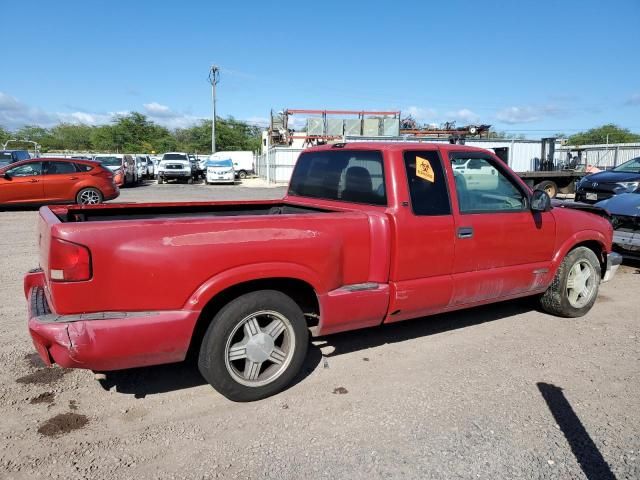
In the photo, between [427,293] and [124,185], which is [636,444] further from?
[124,185]

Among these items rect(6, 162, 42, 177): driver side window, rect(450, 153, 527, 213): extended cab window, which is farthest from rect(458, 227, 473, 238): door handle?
rect(6, 162, 42, 177): driver side window

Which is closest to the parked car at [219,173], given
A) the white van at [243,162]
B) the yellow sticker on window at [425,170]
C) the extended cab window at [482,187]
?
the white van at [243,162]

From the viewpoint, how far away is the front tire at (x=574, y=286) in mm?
5211

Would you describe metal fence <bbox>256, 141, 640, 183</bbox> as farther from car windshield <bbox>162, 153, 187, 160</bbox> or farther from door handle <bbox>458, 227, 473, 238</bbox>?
door handle <bbox>458, 227, 473, 238</bbox>

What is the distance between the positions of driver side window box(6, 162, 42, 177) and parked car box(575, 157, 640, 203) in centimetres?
1492

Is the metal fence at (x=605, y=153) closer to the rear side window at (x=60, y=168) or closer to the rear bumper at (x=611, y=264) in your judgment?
the rear side window at (x=60, y=168)

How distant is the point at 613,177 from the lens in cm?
1364

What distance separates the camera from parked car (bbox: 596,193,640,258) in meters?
7.20

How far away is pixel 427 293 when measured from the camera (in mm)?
4066

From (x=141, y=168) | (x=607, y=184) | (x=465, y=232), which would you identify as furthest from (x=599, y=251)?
(x=141, y=168)

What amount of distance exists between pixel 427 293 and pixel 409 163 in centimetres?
105

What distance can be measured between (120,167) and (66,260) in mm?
23800

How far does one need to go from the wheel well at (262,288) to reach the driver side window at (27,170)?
491 inches

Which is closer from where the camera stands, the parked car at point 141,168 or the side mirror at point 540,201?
the side mirror at point 540,201
